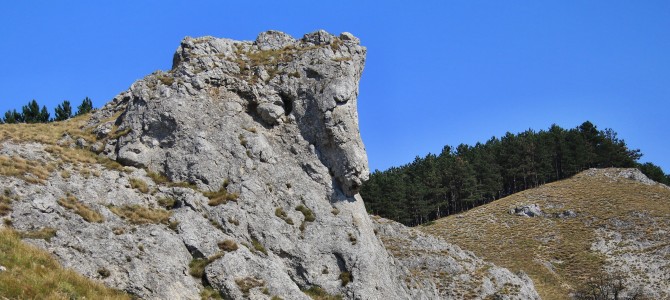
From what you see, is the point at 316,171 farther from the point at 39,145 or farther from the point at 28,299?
the point at 28,299

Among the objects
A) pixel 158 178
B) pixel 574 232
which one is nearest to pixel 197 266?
pixel 158 178

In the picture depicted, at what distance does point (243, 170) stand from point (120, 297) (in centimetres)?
1496

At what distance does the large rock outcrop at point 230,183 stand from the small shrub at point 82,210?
14 centimetres

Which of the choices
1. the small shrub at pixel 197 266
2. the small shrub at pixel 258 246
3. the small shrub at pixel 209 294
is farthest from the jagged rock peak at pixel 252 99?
the small shrub at pixel 209 294

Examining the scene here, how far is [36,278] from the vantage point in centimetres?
2250

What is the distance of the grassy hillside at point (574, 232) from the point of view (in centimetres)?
7988

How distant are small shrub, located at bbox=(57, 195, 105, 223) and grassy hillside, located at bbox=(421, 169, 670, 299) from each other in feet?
198

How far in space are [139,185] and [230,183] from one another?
5.89m

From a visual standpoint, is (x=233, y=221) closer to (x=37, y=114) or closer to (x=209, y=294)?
(x=209, y=294)

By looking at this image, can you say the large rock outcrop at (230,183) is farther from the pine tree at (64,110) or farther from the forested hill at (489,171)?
the forested hill at (489,171)

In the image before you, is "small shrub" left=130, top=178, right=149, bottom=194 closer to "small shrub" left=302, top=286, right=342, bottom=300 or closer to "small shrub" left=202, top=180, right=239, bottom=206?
"small shrub" left=202, top=180, right=239, bottom=206

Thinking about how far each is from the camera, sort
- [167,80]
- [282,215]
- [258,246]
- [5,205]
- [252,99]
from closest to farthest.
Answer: [5,205], [258,246], [282,215], [167,80], [252,99]

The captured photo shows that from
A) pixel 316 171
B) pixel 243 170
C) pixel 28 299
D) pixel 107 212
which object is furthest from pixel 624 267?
pixel 28 299

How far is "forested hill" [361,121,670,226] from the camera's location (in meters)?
121
